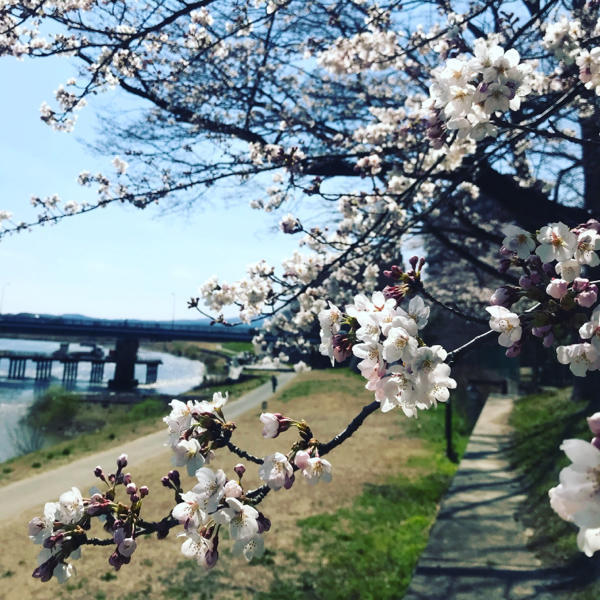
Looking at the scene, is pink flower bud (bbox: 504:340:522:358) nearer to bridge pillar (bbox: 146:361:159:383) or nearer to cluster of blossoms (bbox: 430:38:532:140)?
cluster of blossoms (bbox: 430:38:532:140)

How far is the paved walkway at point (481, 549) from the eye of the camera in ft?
16.5

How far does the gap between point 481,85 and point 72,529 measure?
2.22m

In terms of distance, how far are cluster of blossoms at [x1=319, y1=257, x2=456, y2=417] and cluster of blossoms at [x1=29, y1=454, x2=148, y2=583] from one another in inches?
37.8

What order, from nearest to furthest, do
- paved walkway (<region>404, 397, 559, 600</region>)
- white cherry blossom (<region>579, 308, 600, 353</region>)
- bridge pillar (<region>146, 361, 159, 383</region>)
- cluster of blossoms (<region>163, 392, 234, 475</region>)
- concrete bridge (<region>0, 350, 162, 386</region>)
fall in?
white cherry blossom (<region>579, 308, 600, 353</region>)
cluster of blossoms (<region>163, 392, 234, 475</region>)
paved walkway (<region>404, 397, 559, 600</region>)
concrete bridge (<region>0, 350, 162, 386</region>)
bridge pillar (<region>146, 361, 159, 383</region>)

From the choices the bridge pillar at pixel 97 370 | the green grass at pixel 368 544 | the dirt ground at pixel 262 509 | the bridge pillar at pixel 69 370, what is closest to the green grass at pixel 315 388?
the dirt ground at pixel 262 509

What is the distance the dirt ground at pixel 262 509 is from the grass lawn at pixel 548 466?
2.94 meters

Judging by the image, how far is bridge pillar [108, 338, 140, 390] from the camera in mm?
55375

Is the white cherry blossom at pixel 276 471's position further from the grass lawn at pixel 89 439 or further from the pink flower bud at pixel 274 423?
the grass lawn at pixel 89 439

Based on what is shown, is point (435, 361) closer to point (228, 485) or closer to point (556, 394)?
point (228, 485)

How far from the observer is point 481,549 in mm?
6137

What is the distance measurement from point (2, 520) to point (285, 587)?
6490 mm

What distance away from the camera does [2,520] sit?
9.66 m

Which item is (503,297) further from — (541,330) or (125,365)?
(125,365)

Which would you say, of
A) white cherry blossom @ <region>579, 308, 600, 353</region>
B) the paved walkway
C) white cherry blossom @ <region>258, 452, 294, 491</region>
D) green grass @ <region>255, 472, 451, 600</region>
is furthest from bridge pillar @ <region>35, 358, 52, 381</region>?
white cherry blossom @ <region>579, 308, 600, 353</region>
